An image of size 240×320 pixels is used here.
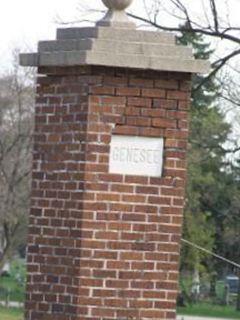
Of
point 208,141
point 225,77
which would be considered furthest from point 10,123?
point 225,77

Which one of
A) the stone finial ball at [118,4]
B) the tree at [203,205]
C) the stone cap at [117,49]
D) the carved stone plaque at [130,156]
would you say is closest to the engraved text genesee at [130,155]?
the carved stone plaque at [130,156]

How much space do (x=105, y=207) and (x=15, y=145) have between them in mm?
46294

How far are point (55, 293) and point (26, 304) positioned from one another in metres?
0.36

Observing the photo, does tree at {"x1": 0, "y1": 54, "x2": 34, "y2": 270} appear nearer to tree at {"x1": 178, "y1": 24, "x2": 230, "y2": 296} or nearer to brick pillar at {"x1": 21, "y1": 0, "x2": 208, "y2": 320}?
tree at {"x1": 178, "y1": 24, "x2": 230, "y2": 296}

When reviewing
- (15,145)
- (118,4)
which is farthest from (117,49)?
(15,145)

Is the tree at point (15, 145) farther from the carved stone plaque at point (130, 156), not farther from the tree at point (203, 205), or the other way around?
the carved stone plaque at point (130, 156)

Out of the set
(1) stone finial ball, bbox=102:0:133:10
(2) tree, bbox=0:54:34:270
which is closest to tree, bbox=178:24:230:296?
(2) tree, bbox=0:54:34:270

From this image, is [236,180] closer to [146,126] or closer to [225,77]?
[225,77]

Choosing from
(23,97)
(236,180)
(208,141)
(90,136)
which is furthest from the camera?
(236,180)

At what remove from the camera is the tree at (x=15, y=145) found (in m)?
53.9

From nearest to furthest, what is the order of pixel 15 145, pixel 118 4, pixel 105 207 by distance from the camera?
1. pixel 105 207
2. pixel 118 4
3. pixel 15 145

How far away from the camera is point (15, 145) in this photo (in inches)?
2165

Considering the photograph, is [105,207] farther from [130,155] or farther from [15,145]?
[15,145]

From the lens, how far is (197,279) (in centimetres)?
7106
